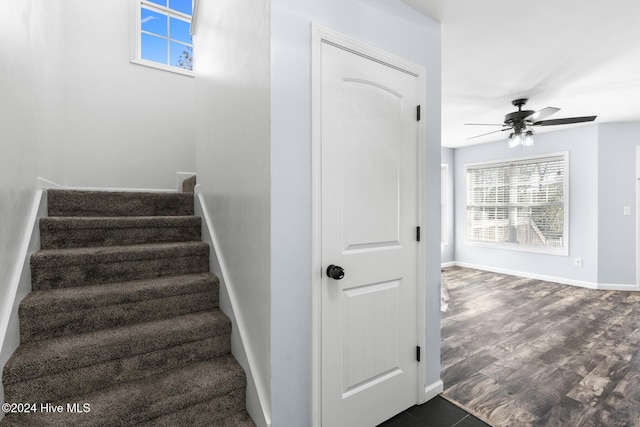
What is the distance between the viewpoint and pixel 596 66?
9.12 feet

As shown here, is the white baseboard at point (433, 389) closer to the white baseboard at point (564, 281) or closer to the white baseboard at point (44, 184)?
the white baseboard at point (44, 184)

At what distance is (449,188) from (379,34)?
5.45 meters

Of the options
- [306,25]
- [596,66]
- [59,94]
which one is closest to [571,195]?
[596,66]

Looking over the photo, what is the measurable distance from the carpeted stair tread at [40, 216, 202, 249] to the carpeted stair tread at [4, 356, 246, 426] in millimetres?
947

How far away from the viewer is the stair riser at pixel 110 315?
145 cm

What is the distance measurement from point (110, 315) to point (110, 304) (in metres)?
0.06

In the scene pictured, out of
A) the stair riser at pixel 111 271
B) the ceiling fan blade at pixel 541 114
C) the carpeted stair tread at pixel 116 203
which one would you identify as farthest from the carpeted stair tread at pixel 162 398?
the ceiling fan blade at pixel 541 114

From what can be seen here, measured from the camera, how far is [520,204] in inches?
220

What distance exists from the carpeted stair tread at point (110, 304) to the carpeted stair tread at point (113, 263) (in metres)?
0.06

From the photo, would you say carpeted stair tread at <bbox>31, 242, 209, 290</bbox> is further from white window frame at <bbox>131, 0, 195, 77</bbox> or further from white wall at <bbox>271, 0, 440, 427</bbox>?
white window frame at <bbox>131, 0, 195, 77</bbox>

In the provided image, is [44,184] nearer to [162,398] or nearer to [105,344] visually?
[105,344]

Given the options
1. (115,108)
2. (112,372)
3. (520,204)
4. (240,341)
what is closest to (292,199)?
(240,341)

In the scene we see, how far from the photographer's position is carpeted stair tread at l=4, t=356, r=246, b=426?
4.16ft

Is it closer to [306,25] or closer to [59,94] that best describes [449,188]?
[306,25]
